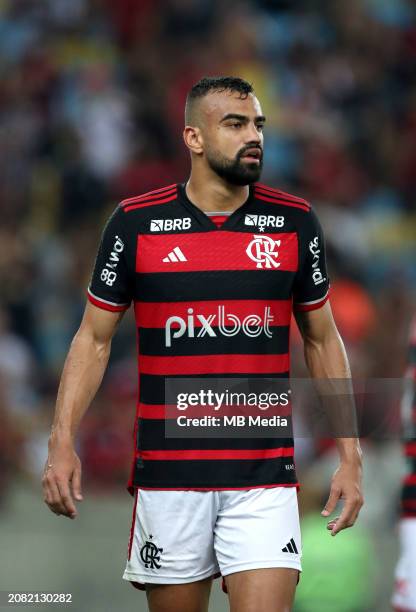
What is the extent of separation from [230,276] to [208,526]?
0.95 metres

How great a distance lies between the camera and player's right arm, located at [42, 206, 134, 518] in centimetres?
494

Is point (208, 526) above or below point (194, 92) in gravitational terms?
below

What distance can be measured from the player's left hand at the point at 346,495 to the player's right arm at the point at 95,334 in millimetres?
952

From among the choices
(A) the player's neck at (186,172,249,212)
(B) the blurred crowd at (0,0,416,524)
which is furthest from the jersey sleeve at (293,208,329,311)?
(B) the blurred crowd at (0,0,416,524)

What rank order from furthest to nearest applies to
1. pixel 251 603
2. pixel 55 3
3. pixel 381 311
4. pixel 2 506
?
pixel 55 3
pixel 381 311
pixel 2 506
pixel 251 603

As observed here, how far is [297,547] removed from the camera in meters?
4.86

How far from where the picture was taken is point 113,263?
505cm

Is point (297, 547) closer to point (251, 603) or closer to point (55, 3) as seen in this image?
point (251, 603)

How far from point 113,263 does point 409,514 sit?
5.47 ft

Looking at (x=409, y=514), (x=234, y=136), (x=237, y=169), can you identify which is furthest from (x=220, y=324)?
(x=409, y=514)

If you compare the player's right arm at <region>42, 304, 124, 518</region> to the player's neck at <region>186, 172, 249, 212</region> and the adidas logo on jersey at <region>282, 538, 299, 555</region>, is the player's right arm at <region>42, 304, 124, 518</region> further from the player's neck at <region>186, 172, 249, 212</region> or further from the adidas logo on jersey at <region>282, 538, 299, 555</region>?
the adidas logo on jersey at <region>282, 538, 299, 555</region>

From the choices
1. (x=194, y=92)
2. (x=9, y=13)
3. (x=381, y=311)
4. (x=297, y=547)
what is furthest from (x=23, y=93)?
(x=297, y=547)

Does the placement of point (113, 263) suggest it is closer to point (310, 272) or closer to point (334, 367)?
point (310, 272)

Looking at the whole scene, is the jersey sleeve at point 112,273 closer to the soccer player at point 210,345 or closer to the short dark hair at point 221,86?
the soccer player at point 210,345
